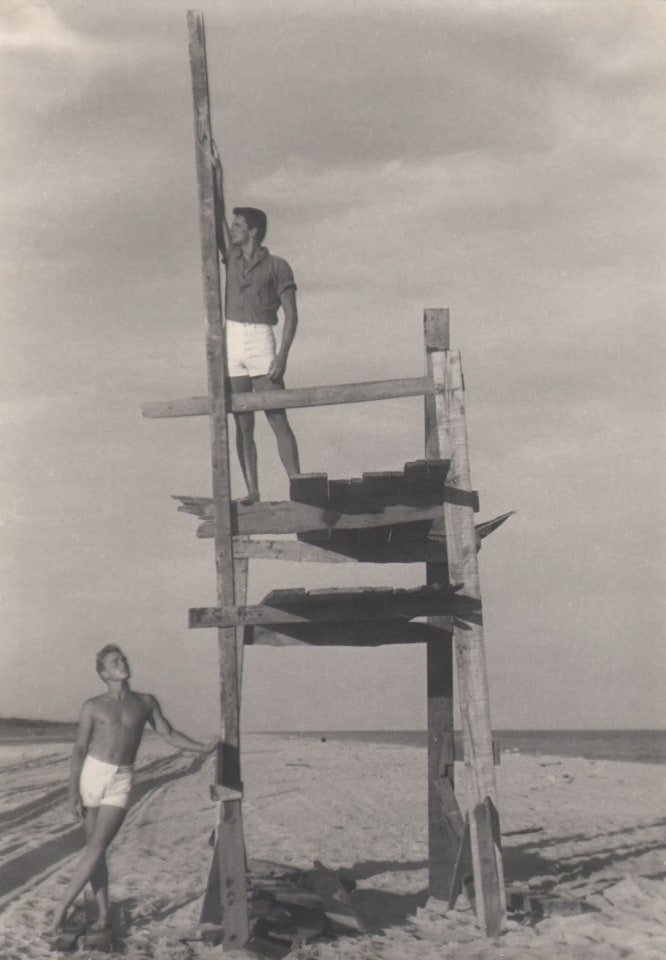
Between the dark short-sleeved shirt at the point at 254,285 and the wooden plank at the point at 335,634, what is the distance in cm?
243

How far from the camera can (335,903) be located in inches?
319

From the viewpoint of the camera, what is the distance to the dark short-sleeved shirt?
27.0ft

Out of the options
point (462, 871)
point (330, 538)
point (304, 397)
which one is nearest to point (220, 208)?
point (304, 397)

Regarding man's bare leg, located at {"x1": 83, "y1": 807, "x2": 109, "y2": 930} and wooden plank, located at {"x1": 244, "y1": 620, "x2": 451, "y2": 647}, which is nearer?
man's bare leg, located at {"x1": 83, "y1": 807, "x2": 109, "y2": 930}

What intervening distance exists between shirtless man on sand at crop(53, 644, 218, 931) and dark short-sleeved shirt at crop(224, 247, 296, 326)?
2732 mm

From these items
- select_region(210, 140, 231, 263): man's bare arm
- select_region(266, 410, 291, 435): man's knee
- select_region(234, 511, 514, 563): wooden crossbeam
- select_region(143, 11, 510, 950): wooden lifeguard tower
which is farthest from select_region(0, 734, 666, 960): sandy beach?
select_region(210, 140, 231, 263): man's bare arm

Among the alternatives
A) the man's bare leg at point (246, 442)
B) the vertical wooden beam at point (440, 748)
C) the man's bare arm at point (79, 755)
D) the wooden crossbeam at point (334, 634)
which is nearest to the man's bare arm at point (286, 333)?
the man's bare leg at point (246, 442)

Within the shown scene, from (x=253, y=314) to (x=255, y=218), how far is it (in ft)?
2.54

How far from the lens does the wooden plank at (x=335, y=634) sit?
Result: 8.27 metres

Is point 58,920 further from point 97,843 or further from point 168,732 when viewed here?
point 168,732

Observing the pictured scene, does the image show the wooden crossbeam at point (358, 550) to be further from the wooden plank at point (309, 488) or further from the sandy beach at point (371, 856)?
the sandy beach at point (371, 856)

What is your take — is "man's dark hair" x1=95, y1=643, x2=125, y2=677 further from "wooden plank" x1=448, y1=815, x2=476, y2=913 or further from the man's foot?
"wooden plank" x1=448, y1=815, x2=476, y2=913

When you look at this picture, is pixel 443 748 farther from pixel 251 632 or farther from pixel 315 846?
pixel 315 846

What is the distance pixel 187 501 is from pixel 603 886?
5307 millimetres
